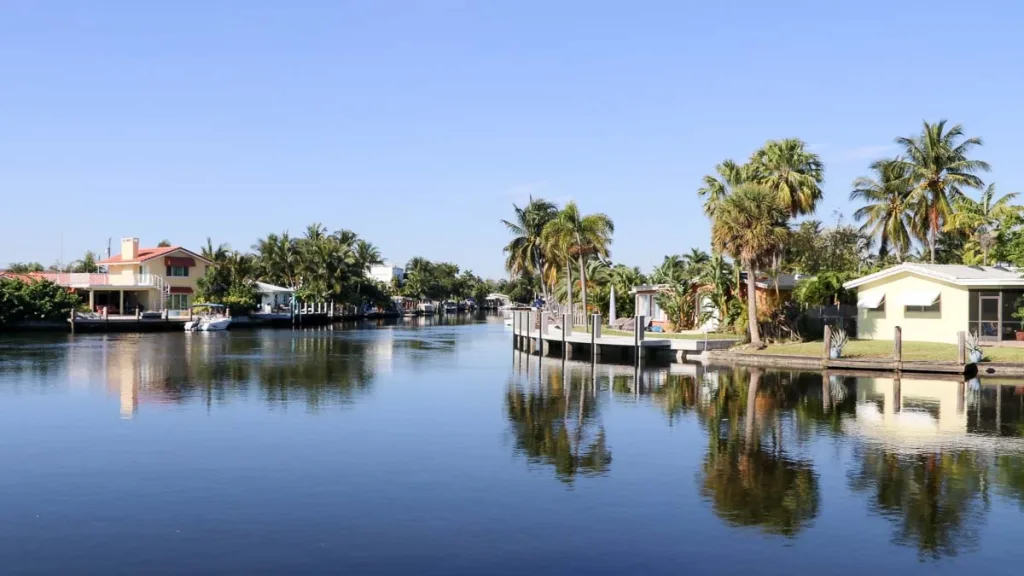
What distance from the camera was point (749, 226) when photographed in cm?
4300

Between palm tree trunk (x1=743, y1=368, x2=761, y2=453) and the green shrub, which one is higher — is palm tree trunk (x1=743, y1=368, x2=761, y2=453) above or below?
below

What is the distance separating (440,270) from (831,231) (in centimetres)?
12667

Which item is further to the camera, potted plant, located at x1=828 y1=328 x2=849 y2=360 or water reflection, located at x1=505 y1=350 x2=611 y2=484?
potted plant, located at x1=828 y1=328 x2=849 y2=360

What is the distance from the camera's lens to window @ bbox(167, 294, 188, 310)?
95.0 m

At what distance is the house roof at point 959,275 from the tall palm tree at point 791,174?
11648 mm

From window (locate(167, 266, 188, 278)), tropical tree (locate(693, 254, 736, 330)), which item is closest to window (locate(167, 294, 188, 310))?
window (locate(167, 266, 188, 278))

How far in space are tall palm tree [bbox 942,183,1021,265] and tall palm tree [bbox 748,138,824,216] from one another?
8.30 meters

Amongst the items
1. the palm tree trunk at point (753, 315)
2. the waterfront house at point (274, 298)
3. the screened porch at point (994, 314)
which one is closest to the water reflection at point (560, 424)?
the palm tree trunk at point (753, 315)

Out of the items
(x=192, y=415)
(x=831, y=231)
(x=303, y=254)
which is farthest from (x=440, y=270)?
(x=192, y=415)

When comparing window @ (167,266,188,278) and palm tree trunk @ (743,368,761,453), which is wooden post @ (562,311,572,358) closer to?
palm tree trunk @ (743,368,761,453)

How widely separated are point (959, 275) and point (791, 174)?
54.7ft

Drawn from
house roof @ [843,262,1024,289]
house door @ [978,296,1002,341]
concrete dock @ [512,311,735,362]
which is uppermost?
house roof @ [843,262,1024,289]

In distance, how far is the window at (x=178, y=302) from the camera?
95000 millimetres

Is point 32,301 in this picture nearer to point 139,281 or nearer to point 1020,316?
point 139,281
